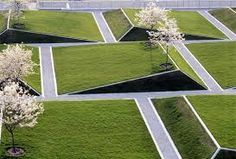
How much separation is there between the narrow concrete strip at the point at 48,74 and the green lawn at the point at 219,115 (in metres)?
14.8

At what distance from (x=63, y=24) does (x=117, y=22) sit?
852 centimetres

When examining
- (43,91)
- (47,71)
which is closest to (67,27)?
(47,71)

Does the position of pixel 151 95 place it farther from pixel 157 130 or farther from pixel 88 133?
pixel 88 133

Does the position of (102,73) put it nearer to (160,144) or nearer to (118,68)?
(118,68)

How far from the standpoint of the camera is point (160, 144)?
140 feet

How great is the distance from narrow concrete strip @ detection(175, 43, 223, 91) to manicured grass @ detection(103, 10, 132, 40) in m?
9.48

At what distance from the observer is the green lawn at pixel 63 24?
235 feet

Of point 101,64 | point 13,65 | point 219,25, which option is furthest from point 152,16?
point 13,65

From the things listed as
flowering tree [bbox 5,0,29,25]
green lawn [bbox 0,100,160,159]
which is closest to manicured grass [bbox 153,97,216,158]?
green lawn [bbox 0,100,160,159]

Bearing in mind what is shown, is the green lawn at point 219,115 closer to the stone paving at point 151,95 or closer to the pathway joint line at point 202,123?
the pathway joint line at point 202,123

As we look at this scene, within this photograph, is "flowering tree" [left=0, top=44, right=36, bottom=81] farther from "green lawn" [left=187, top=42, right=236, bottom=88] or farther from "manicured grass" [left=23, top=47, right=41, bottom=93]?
"green lawn" [left=187, top=42, right=236, bottom=88]

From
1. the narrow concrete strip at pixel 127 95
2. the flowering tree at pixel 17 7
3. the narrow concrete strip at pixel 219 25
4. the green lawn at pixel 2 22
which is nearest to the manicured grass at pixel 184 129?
the narrow concrete strip at pixel 127 95

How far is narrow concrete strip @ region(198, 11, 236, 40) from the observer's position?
238 feet

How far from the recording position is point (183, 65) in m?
59.5
